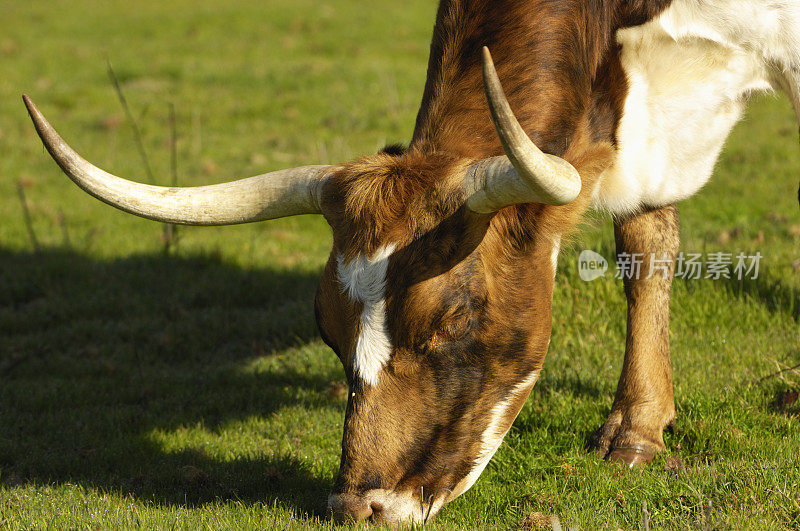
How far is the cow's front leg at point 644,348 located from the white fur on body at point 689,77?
0.52 metres

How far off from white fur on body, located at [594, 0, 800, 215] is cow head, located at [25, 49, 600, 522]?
0.99m

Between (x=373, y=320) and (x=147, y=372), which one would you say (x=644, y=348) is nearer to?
(x=373, y=320)

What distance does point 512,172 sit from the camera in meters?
3.22

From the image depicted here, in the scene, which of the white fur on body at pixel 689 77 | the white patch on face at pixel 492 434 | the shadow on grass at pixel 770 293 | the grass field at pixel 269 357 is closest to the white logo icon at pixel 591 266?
the grass field at pixel 269 357

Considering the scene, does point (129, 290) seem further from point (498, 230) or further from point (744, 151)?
point (744, 151)

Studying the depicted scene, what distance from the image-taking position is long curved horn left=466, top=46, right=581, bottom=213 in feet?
8.94

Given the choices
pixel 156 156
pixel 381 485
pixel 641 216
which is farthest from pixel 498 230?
pixel 156 156

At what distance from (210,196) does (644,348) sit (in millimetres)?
2665

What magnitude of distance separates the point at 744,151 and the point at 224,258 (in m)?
6.19

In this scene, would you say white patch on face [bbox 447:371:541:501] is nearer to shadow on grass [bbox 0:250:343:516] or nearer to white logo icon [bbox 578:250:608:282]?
shadow on grass [bbox 0:250:343:516]

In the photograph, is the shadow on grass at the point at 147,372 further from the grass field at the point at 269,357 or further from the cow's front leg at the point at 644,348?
the cow's front leg at the point at 644,348

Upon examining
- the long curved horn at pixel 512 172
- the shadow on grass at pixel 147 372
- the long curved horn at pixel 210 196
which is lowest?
the shadow on grass at pixel 147 372

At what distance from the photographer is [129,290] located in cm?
768

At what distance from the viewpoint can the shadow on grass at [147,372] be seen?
15.2 ft
